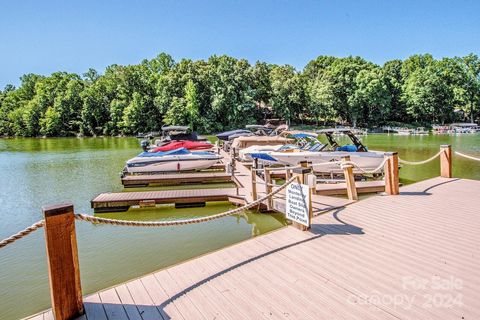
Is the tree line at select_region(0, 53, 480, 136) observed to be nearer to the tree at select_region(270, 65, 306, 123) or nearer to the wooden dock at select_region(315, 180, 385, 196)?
the tree at select_region(270, 65, 306, 123)

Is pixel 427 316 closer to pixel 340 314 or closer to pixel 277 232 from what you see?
pixel 340 314

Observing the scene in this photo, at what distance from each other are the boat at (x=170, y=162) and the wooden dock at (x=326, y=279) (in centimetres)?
971

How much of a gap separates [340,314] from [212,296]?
1.31m

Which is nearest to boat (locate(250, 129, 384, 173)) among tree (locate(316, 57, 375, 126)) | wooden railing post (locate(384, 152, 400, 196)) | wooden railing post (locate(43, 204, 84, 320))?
wooden railing post (locate(384, 152, 400, 196))

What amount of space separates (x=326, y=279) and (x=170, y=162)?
11392mm

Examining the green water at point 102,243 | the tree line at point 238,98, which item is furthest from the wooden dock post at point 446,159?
the tree line at point 238,98

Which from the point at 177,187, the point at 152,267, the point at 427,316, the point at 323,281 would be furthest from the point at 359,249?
the point at 177,187

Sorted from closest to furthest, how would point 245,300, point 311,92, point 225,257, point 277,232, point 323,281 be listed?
point 245,300 < point 323,281 < point 225,257 < point 277,232 < point 311,92

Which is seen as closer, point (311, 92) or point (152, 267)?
point (152, 267)

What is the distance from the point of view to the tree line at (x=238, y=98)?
49.1m

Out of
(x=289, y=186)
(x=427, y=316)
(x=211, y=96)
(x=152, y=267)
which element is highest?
(x=211, y=96)

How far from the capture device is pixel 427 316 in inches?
109

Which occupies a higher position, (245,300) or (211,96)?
(211,96)

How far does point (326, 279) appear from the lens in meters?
3.48
